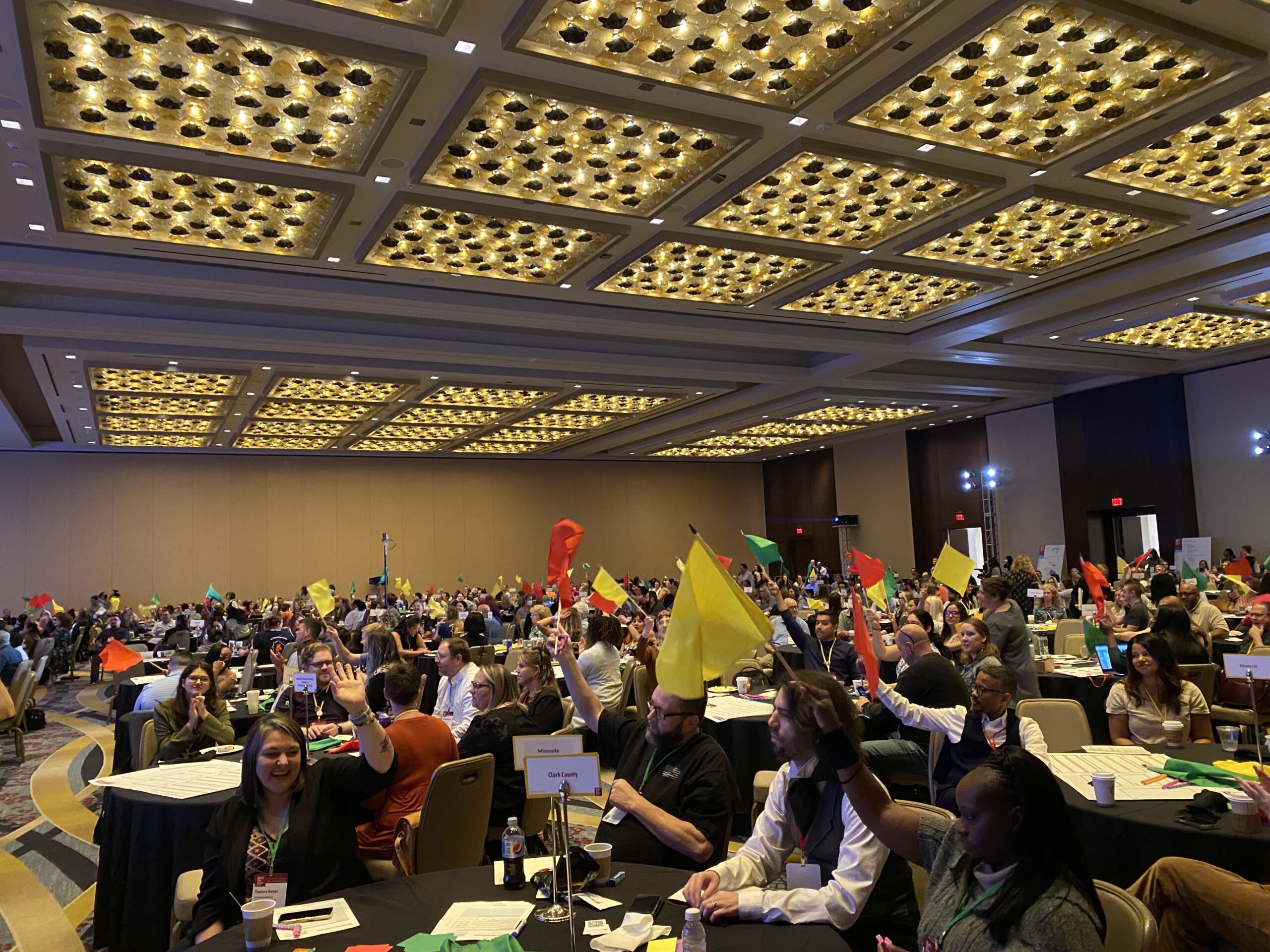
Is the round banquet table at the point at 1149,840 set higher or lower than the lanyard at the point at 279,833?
lower

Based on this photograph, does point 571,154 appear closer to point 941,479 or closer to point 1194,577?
point 1194,577

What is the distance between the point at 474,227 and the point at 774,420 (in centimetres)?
1319

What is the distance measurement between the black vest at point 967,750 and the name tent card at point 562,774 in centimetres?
199

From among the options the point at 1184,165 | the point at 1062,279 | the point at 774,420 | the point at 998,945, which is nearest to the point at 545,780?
the point at 998,945

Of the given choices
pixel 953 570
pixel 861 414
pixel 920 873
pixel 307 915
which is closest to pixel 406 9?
pixel 307 915

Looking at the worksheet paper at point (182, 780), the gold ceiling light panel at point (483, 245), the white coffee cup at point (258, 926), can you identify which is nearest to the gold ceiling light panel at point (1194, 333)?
the gold ceiling light panel at point (483, 245)

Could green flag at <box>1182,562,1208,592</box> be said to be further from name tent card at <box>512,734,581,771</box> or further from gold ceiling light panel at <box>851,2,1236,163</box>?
name tent card at <box>512,734,581,771</box>

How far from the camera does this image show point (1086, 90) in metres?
6.75

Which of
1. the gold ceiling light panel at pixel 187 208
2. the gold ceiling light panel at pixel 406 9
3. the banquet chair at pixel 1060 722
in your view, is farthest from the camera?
the gold ceiling light panel at pixel 187 208

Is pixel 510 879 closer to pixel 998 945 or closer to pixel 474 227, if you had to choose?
Answer: pixel 998 945

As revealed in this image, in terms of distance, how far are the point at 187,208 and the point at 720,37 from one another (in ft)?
17.3

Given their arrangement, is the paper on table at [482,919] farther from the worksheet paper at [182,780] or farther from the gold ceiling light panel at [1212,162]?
the gold ceiling light panel at [1212,162]

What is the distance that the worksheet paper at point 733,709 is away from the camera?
6.02 metres

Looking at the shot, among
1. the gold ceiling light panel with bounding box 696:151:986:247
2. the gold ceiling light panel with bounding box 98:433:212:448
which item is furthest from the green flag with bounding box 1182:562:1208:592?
the gold ceiling light panel with bounding box 98:433:212:448
